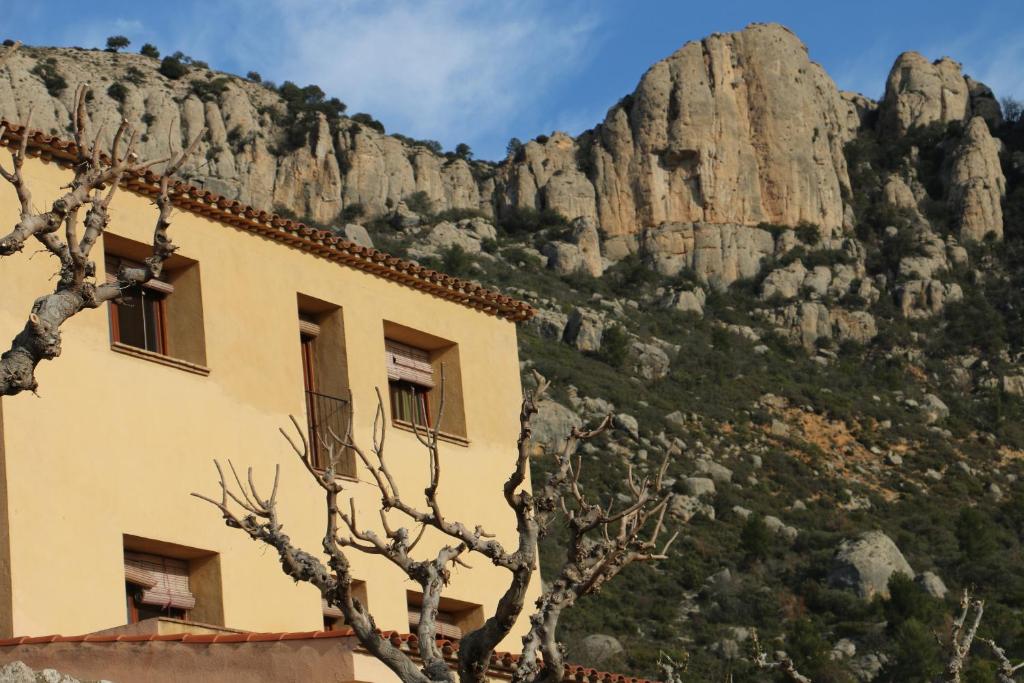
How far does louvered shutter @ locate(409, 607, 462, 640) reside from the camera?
2159cm

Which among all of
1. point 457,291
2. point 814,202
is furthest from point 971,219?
point 457,291

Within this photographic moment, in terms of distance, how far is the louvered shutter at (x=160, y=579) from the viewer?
60.1 ft

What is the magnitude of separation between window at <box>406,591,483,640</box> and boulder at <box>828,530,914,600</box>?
34625 millimetres

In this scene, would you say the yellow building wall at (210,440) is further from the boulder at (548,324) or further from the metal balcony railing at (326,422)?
the boulder at (548,324)

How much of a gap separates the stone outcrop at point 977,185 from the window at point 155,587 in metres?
82.5

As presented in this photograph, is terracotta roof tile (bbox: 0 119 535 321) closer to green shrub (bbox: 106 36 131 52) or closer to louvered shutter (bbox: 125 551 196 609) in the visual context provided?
louvered shutter (bbox: 125 551 196 609)

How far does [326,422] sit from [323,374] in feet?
2.45

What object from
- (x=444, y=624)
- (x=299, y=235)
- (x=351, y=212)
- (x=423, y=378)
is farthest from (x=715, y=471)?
(x=299, y=235)

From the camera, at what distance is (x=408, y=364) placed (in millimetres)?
22906

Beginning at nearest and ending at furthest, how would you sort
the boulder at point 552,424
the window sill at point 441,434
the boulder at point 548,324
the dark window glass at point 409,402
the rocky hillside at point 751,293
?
1. the window sill at point 441,434
2. the dark window glass at point 409,402
3. the rocky hillside at point 751,293
4. the boulder at point 552,424
5. the boulder at point 548,324

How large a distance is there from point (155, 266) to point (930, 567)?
1978 inches

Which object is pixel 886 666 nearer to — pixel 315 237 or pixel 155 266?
pixel 315 237

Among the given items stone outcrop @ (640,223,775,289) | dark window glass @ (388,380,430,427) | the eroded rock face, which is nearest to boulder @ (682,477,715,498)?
stone outcrop @ (640,223,775,289)

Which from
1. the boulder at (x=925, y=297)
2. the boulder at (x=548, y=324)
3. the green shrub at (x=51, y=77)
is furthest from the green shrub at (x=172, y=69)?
the boulder at (x=925, y=297)
